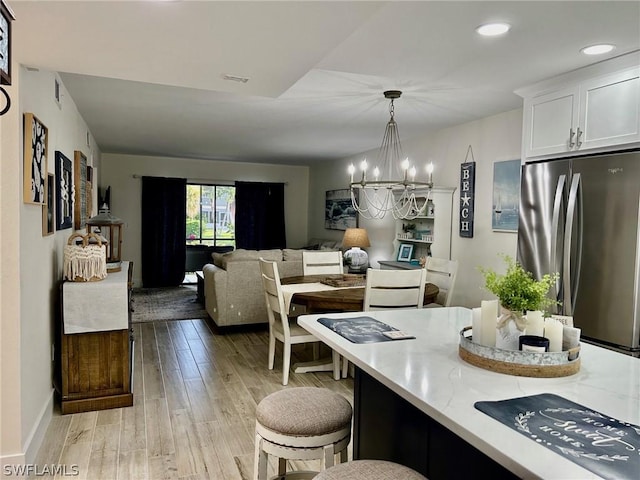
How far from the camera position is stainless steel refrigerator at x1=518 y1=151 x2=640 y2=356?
2.65 metres

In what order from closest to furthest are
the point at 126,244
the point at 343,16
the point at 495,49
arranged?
the point at 343,16, the point at 495,49, the point at 126,244

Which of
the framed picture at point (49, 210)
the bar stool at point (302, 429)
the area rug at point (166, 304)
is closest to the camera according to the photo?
the bar stool at point (302, 429)

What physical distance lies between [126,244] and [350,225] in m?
4.20

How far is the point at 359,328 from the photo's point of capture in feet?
6.60

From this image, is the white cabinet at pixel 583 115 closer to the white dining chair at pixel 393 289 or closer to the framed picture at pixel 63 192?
the white dining chair at pixel 393 289

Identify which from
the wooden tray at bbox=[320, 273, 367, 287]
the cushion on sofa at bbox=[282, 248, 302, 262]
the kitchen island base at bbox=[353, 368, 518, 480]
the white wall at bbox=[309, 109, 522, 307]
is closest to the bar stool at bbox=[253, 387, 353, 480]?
the kitchen island base at bbox=[353, 368, 518, 480]

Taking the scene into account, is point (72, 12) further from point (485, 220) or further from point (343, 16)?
point (485, 220)

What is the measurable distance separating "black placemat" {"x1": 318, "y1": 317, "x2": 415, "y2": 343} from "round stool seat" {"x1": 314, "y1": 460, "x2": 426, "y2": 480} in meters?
0.51

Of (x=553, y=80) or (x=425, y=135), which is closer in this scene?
(x=553, y=80)

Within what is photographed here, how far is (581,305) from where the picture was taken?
2.94 meters

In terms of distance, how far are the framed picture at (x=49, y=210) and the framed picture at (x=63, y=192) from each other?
0.16 meters

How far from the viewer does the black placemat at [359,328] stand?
1.85 meters

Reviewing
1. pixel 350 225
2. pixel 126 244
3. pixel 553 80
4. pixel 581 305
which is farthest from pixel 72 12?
pixel 126 244

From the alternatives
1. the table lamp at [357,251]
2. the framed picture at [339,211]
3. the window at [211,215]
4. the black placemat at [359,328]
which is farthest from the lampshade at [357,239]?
the black placemat at [359,328]
